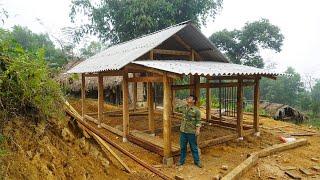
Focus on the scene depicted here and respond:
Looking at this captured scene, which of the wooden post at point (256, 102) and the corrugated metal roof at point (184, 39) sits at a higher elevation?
the corrugated metal roof at point (184, 39)

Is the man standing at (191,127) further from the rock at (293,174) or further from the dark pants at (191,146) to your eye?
the rock at (293,174)

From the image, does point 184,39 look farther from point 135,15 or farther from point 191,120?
point 135,15

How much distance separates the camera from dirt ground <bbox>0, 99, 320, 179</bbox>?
128 inches

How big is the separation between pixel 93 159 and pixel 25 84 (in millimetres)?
1610

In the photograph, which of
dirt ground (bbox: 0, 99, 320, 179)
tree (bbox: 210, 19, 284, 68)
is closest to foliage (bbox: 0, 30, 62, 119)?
dirt ground (bbox: 0, 99, 320, 179)

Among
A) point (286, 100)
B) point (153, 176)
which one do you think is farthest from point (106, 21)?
point (286, 100)

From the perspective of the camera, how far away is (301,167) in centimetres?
714

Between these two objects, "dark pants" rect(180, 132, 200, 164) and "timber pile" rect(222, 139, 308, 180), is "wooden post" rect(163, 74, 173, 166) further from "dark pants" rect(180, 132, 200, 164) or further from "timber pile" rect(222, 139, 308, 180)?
"timber pile" rect(222, 139, 308, 180)

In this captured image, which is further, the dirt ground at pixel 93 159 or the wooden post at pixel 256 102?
the wooden post at pixel 256 102

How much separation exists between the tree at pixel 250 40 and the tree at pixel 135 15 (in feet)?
13.2

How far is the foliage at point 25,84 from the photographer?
3.36 meters

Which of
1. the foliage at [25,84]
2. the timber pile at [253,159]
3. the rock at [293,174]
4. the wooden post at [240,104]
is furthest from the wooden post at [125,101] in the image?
the foliage at [25,84]

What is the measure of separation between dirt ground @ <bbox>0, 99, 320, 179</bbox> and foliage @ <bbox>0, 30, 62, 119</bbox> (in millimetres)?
249

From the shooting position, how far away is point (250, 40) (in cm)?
2555
